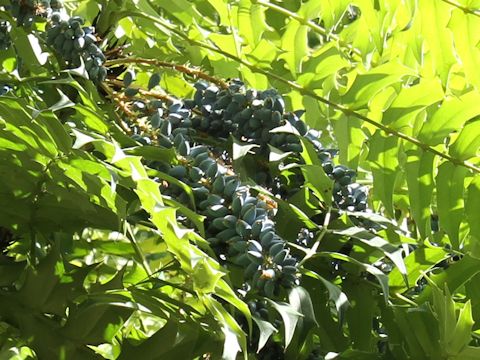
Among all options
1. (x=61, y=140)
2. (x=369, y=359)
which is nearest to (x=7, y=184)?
(x=61, y=140)

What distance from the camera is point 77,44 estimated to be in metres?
0.44

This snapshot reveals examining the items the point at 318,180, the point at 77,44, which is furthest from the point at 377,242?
the point at 77,44

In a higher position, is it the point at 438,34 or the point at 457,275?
the point at 438,34

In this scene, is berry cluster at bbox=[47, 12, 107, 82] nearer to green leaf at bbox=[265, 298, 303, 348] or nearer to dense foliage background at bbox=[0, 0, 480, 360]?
dense foliage background at bbox=[0, 0, 480, 360]

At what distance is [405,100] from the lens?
458 millimetres

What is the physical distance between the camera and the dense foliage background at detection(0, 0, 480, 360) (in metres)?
0.38

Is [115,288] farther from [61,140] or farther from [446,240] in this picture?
[446,240]

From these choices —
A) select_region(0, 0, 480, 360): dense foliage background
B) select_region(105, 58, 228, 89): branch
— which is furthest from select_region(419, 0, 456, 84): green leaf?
select_region(105, 58, 228, 89): branch

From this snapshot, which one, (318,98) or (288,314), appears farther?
(318,98)

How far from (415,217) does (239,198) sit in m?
0.10

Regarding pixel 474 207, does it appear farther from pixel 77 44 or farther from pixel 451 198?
pixel 77 44

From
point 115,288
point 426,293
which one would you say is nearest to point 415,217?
point 426,293

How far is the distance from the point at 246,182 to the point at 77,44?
0.11 m

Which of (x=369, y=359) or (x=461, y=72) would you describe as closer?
(x=369, y=359)
